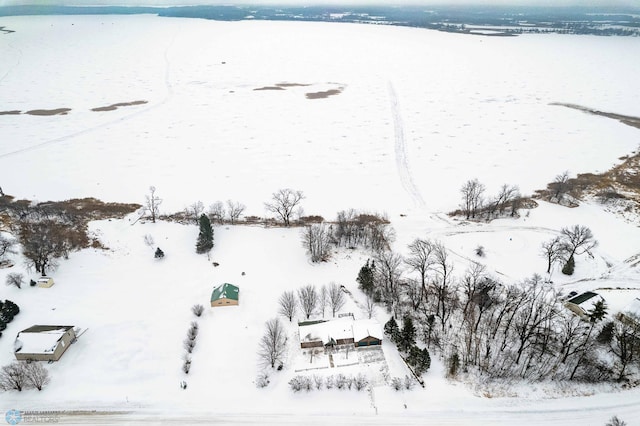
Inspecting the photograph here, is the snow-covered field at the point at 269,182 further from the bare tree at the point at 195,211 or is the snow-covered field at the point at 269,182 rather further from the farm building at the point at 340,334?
the bare tree at the point at 195,211

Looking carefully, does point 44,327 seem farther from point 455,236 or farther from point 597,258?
point 597,258

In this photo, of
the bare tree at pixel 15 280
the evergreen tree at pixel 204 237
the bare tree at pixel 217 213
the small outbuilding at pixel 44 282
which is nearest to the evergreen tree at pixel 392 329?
the evergreen tree at pixel 204 237

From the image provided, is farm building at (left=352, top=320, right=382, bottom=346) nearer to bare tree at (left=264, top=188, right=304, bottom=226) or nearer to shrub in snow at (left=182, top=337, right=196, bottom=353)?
shrub in snow at (left=182, top=337, right=196, bottom=353)

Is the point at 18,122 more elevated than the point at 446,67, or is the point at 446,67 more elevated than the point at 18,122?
the point at 446,67

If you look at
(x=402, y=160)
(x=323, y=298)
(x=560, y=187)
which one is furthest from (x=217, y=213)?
(x=560, y=187)

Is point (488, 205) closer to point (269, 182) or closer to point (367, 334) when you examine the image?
point (367, 334)

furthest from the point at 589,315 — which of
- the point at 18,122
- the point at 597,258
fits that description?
the point at 18,122

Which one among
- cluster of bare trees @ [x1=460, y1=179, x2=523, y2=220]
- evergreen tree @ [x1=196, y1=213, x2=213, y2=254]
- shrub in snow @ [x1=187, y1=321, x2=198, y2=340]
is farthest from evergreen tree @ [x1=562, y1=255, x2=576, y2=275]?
evergreen tree @ [x1=196, y1=213, x2=213, y2=254]
